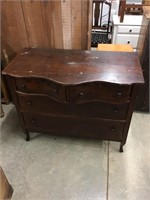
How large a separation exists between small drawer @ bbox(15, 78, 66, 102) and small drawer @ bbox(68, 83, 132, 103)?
0.23ft

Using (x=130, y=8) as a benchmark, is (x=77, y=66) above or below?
below

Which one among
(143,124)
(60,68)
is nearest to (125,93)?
(60,68)

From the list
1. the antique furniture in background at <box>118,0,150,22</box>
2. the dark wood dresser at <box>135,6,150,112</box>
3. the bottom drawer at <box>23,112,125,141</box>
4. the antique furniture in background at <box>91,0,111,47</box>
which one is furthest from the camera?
the antique furniture in background at <box>91,0,111,47</box>

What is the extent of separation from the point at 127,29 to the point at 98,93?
66.1 inches

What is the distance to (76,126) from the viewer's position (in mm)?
1432

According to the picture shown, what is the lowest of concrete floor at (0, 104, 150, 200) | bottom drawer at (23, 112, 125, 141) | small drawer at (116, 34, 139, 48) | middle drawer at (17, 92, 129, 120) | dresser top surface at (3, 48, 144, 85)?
concrete floor at (0, 104, 150, 200)

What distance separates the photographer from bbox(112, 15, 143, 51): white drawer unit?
7.89ft

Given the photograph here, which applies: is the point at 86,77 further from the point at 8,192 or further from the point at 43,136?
the point at 8,192

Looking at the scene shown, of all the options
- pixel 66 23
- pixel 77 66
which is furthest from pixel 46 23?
pixel 77 66

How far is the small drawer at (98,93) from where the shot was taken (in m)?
1.13

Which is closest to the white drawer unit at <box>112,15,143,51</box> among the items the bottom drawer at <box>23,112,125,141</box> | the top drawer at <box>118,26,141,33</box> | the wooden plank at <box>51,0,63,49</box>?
the top drawer at <box>118,26,141,33</box>

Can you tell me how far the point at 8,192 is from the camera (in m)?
1.25

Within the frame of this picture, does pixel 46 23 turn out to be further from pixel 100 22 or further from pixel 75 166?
pixel 100 22

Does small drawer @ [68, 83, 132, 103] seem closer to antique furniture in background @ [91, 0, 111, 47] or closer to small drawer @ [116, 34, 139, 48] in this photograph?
small drawer @ [116, 34, 139, 48]
